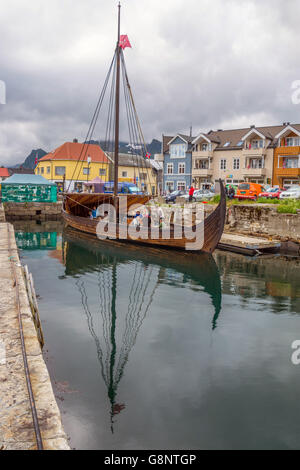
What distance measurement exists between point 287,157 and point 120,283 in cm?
3631

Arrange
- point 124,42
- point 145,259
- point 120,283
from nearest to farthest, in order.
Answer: point 120,283 < point 145,259 < point 124,42

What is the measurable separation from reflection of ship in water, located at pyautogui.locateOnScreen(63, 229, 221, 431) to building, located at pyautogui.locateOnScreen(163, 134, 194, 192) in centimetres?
3050

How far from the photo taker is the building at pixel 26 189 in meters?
41.6

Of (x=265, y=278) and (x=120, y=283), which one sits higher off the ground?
(x=265, y=278)

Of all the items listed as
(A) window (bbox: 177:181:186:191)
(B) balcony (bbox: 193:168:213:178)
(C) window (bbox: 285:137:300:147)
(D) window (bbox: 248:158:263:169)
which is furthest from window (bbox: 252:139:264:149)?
(A) window (bbox: 177:181:186:191)

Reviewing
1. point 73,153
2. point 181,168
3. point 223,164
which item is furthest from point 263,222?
point 73,153

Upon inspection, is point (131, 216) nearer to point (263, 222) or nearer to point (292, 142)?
point (263, 222)

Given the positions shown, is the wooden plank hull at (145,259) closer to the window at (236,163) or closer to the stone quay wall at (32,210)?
the stone quay wall at (32,210)

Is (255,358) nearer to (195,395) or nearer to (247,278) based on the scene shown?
(195,395)

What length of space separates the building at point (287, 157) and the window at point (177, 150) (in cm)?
1451

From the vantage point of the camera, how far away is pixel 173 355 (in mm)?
8484

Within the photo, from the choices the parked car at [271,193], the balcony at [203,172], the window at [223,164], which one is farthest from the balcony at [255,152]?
the parked car at [271,193]

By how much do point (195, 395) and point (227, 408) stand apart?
0.67 metres

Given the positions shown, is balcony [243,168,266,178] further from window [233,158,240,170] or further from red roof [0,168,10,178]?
red roof [0,168,10,178]
